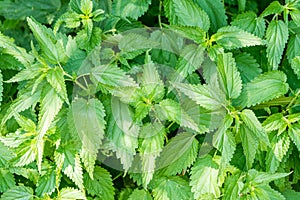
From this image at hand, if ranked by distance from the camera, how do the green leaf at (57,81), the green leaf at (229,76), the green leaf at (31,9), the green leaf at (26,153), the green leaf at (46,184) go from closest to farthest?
the green leaf at (57,81) → the green leaf at (229,76) → the green leaf at (26,153) → the green leaf at (46,184) → the green leaf at (31,9)

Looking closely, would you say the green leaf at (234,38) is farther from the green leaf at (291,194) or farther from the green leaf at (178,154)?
the green leaf at (291,194)

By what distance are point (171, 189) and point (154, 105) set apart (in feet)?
1.38

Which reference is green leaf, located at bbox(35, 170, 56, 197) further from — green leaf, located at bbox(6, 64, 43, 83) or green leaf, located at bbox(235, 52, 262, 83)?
green leaf, located at bbox(235, 52, 262, 83)

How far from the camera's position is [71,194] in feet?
7.14

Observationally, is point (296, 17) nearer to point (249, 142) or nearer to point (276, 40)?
point (276, 40)

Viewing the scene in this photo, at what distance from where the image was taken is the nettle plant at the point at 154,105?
6.48ft

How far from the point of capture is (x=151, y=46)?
2.19m

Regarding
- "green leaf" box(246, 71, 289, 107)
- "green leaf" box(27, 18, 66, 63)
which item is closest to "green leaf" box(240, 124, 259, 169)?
"green leaf" box(246, 71, 289, 107)

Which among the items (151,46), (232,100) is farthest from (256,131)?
(151,46)

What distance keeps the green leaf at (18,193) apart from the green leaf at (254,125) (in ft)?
3.16

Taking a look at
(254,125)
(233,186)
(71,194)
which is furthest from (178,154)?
(71,194)

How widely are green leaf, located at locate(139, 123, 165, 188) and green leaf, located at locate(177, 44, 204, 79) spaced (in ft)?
0.78

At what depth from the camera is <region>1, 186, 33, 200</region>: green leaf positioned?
84.7 inches

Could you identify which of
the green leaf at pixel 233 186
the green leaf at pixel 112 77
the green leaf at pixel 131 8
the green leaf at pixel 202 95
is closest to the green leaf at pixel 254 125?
the green leaf at pixel 202 95
